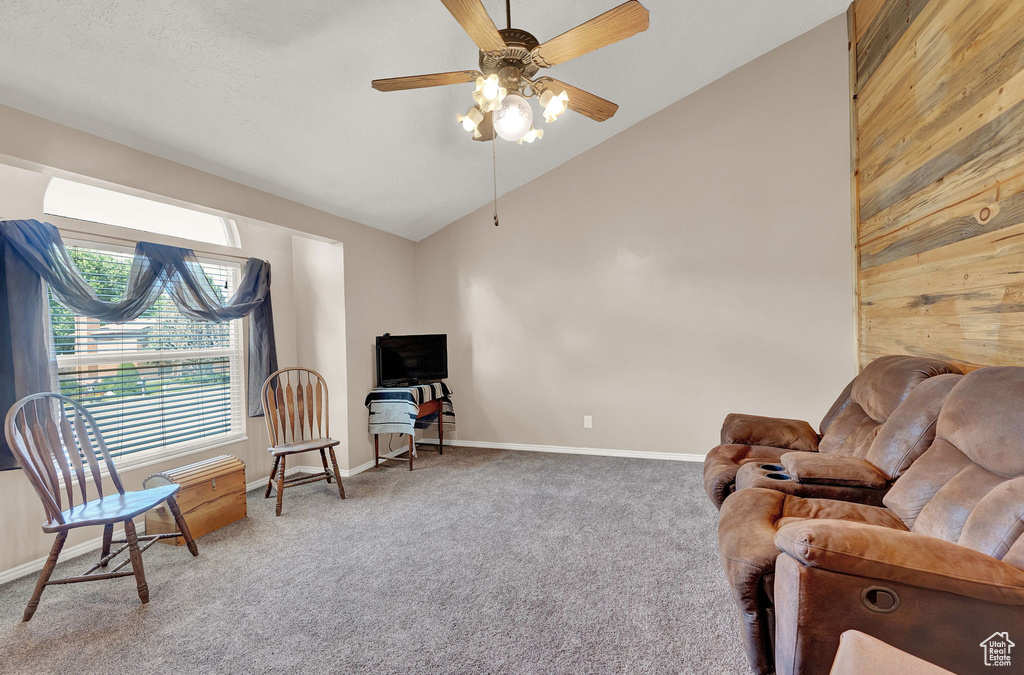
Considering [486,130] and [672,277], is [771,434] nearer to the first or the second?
[672,277]

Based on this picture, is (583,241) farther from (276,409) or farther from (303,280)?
(276,409)

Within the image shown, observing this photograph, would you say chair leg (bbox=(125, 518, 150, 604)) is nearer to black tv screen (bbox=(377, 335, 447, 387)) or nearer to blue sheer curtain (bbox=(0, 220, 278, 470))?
blue sheer curtain (bbox=(0, 220, 278, 470))

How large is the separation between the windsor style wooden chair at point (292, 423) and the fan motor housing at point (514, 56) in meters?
2.55

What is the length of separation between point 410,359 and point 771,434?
3070 mm

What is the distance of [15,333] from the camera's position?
2.38 meters

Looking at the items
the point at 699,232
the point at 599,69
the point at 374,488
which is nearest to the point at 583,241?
the point at 699,232

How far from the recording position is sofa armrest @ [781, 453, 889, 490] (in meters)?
1.84

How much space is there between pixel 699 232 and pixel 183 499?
429 centimetres

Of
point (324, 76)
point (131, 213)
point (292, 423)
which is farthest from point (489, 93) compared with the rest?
point (292, 423)

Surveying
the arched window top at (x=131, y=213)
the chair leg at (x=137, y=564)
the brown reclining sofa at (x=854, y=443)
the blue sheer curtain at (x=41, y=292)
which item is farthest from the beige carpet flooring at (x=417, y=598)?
the arched window top at (x=131, y=213)

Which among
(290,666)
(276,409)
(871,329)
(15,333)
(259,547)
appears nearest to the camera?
(290,666)

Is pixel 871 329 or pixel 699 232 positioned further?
pixel 699 232

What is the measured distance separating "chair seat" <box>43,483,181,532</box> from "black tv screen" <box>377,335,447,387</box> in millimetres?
2021

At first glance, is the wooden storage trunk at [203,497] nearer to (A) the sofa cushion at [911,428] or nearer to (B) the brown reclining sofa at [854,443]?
(B) the brown reclining sofa at [854,443]
